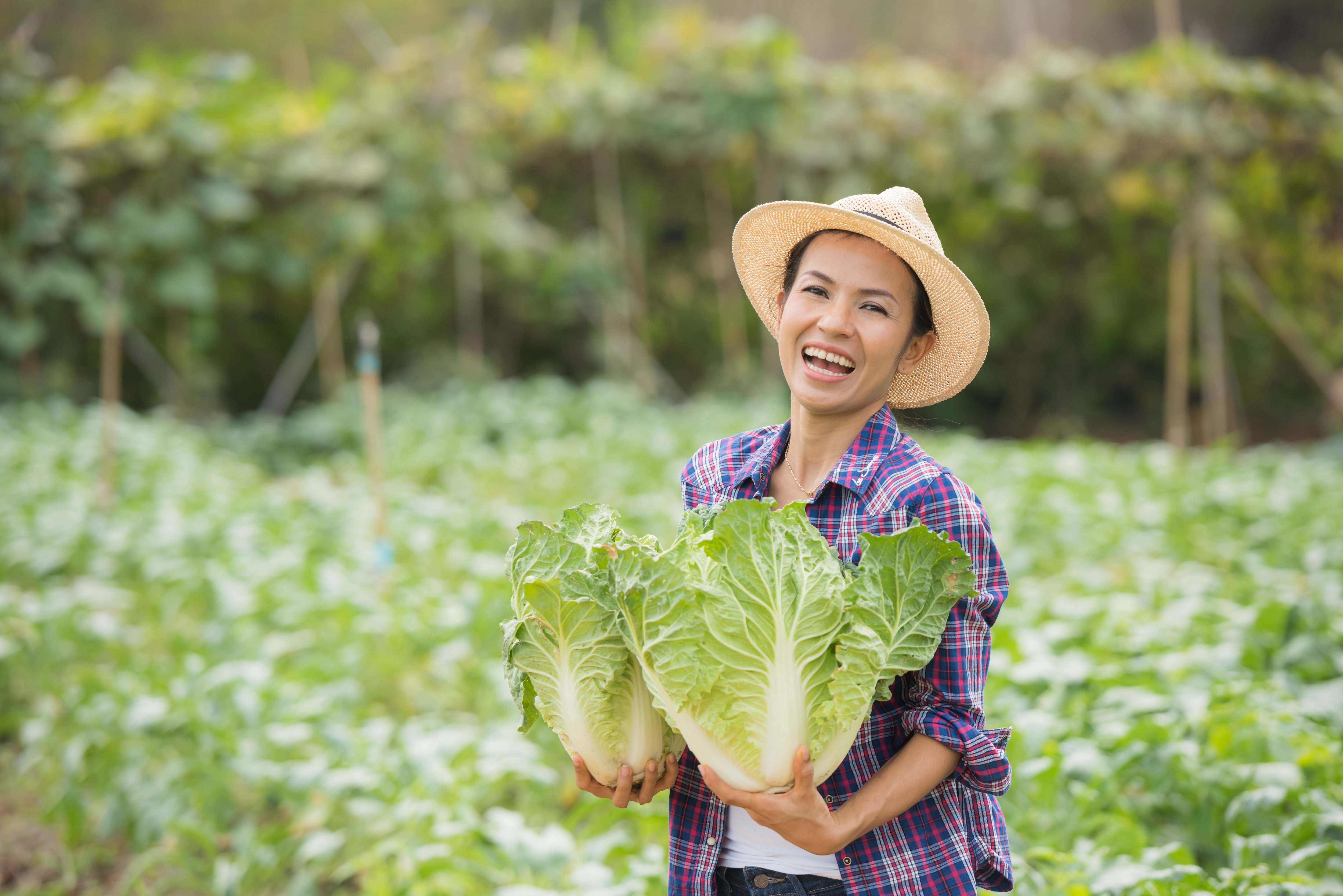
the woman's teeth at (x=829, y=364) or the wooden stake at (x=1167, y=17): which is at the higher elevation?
the wooden stake at (x=1167, y=17)

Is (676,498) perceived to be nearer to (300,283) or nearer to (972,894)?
(972,894)

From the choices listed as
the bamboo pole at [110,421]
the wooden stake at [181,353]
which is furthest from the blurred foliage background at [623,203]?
the bamboo pole at [110,421]

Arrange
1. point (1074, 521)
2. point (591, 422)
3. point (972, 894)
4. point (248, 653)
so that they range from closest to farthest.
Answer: point (972, 894) < point (248, 653) < point (1074, 521) < point (591, 422)

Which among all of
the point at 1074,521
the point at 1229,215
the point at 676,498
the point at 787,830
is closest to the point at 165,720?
the point at 787,830

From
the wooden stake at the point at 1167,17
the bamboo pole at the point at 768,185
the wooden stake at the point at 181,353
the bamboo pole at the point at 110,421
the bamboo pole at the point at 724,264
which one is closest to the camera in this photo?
the bamboo pole at the point at 110,421

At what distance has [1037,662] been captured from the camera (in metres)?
2.96

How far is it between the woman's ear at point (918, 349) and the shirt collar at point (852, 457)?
0.09 metres

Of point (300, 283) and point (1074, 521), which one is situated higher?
point (300, 283)

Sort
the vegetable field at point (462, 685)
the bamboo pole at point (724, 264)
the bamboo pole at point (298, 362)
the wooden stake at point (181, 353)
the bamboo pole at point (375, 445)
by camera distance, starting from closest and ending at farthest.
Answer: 1. the vegetable field at point (462, 685)
2. the bamboo pole at point (375, 445)
3. the wooden stake at point (181, 353)
4. the bamboo pole at point (298, 362)
5. the bamboo pole at point (724, 264)

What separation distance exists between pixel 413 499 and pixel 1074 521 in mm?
3343

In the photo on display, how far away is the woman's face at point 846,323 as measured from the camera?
4.72ft

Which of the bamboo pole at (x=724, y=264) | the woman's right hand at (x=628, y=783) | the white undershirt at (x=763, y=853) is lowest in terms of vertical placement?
the white undershirt at (x=763, y=853)

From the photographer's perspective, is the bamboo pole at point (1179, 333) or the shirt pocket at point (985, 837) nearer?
the shirt pocket at point (985, 837)

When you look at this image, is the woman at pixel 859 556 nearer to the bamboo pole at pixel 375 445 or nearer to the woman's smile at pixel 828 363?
the woman's smile at pixel 828 363
